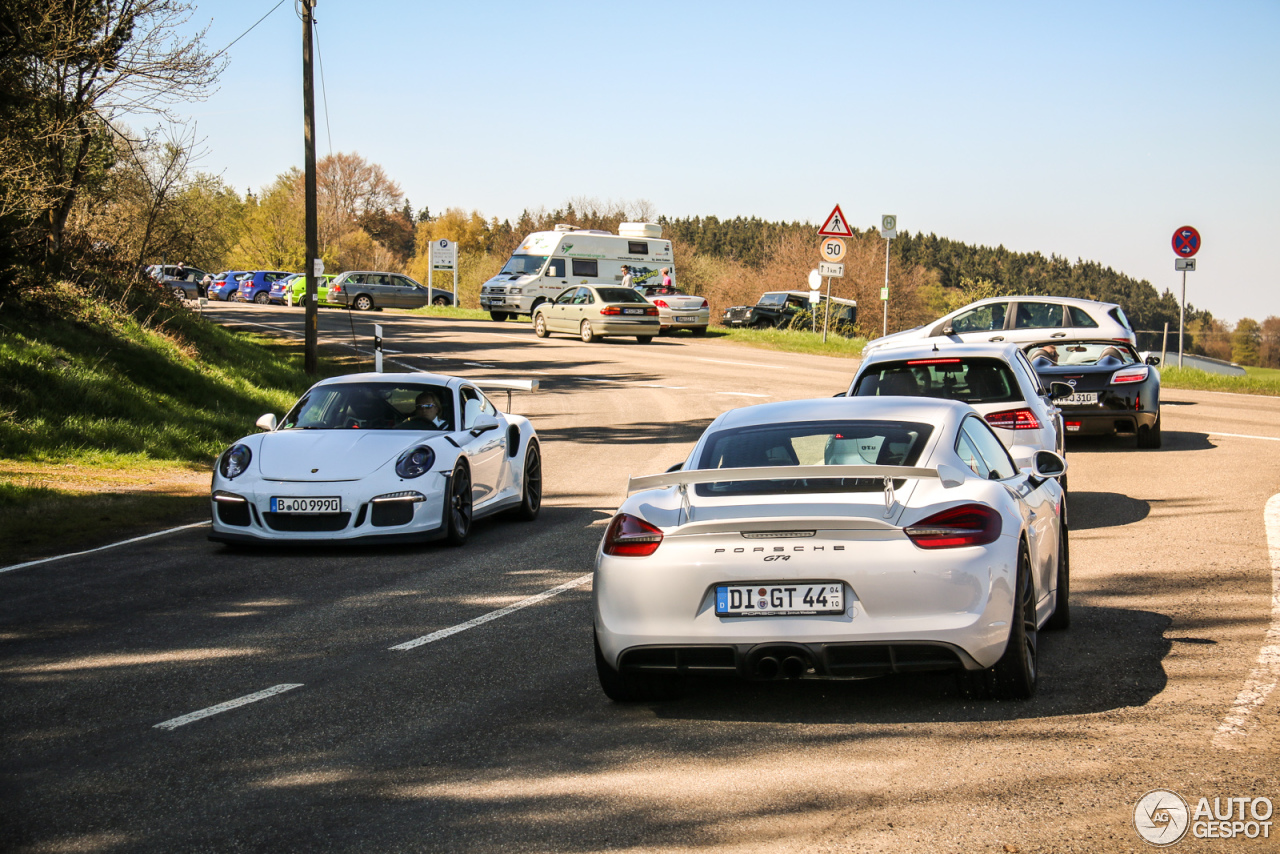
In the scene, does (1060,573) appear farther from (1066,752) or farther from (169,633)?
(169,633)

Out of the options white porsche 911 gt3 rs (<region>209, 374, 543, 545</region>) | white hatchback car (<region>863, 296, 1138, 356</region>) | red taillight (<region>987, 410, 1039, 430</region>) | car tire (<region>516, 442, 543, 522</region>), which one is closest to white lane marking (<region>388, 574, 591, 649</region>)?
white porsche 911 gt3 rs (<region>209, 374, 543, 545</region>)

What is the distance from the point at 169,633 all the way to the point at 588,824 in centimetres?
408

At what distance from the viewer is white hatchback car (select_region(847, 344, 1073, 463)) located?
10516mm

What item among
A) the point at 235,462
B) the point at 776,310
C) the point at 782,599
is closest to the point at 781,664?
the point at 782,599

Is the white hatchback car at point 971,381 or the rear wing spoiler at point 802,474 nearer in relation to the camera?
the rear wing spoiler at point 802,474

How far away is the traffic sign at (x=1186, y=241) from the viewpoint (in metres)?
26.1

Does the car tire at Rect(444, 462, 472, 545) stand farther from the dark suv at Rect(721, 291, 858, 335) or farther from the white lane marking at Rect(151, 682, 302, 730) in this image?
the dark suv at Rect(721, 291, 858, 335)

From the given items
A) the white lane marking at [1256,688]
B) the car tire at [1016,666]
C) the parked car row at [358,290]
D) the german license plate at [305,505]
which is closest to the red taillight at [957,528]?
the car tire at [1016,666]

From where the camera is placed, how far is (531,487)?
12117 mm

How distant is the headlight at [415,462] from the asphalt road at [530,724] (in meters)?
0.66

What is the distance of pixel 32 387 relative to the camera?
652 inches

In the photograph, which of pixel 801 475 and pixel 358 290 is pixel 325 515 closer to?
pixel 801 475

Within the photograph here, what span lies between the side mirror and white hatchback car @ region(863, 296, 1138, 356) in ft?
23.9

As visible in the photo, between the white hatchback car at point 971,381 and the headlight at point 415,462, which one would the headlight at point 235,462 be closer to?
the headlight at point 415,462
